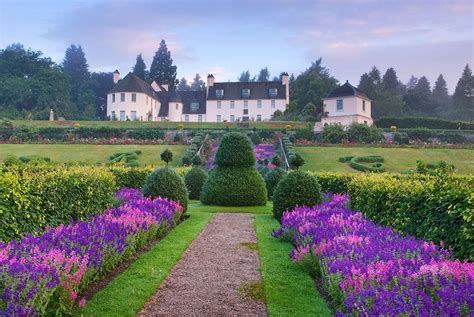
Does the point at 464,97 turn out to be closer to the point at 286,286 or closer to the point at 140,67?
the point at 140,67

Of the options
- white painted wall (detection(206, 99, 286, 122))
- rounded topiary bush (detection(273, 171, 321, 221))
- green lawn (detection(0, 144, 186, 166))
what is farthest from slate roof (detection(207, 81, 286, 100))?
rounded topiary bush (detection(273, 171, 321, 221))

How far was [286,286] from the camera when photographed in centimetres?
672

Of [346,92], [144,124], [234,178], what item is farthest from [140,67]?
[234,178]

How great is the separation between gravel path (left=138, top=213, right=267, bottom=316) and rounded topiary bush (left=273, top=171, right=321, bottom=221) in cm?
254

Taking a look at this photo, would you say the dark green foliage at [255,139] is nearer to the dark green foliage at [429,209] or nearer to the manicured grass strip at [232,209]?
the manicured grass strip at [232,209]

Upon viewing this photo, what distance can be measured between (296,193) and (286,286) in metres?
6.48

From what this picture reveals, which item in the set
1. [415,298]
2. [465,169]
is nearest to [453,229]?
[415,298]

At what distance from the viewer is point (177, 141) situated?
41125mm

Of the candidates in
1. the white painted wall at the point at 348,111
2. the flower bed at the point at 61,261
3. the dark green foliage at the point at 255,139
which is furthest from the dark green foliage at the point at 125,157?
the white painted wall at the point at 348,111

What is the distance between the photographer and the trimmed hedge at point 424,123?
51.5 m

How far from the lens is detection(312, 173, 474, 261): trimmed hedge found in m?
6.54

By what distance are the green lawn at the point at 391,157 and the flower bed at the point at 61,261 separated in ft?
75.6

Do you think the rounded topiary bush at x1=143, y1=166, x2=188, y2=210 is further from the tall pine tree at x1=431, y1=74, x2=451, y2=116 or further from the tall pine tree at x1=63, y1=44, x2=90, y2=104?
the tall pine tree at x1=431, y1=74, x2=451, y2=116

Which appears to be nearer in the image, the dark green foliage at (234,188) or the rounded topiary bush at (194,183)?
the dark green foliage at (234,188)
